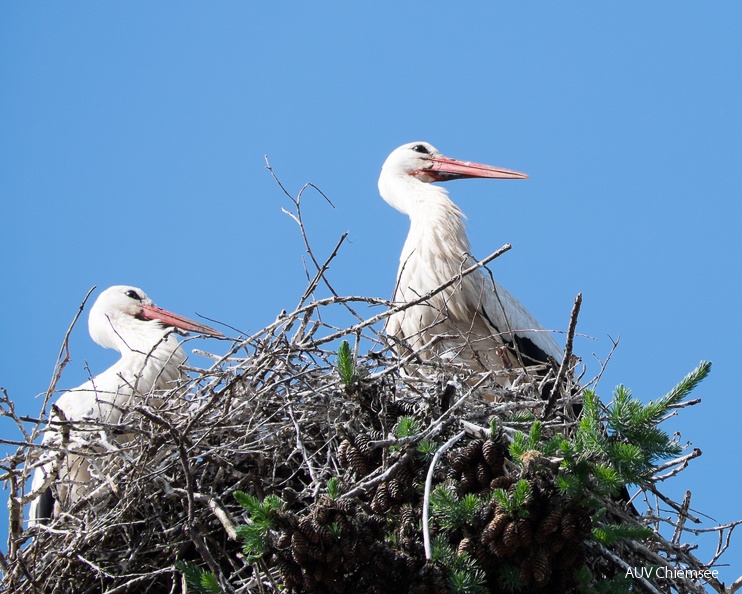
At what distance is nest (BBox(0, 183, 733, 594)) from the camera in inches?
107

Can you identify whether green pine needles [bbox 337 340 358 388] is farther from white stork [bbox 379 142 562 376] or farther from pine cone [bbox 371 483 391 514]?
white stork [bbox 379 142 562 376]

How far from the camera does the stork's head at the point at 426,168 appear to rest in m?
5.89

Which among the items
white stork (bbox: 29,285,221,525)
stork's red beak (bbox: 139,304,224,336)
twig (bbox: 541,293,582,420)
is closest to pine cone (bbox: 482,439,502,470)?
twig (bbox: 541,293,582,420)

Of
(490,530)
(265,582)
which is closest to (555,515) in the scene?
(490,530)

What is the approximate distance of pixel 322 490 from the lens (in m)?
3.10

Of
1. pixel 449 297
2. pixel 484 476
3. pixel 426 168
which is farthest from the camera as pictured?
pixel 426 168

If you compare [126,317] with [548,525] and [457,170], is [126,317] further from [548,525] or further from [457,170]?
[548,525]

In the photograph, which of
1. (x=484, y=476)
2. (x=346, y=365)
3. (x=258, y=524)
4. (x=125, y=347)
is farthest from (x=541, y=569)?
(x=125, y=347)

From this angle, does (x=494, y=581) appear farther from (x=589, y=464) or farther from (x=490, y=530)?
(x=589, y=464)

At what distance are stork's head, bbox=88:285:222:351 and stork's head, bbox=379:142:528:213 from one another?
4.08 ft

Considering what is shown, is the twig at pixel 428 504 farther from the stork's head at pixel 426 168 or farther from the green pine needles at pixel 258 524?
the stork's head at pixel 426 168

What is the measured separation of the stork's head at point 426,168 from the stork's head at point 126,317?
1243 millimetres

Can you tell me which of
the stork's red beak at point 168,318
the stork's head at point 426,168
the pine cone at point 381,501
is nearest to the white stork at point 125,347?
the stork's red beak at point 168,318

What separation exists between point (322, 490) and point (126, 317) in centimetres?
317
